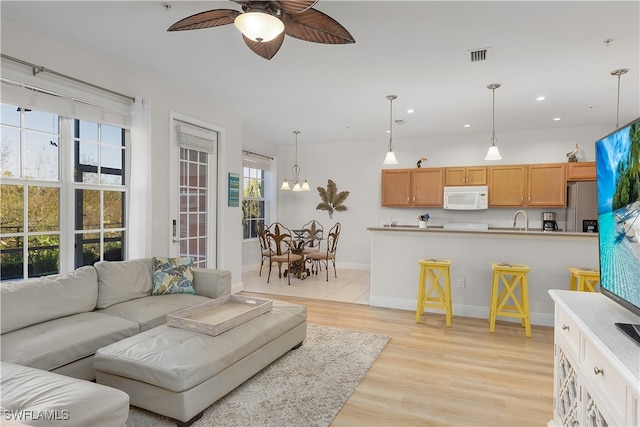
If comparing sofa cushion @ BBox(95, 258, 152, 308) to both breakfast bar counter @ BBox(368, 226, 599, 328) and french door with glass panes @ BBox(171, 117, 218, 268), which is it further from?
breakfast bar counter @ BBox(368, 226, 599, 328)

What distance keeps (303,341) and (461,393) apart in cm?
143

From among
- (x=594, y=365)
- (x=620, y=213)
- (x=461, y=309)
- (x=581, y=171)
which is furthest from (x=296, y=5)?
(x=581, y=171)

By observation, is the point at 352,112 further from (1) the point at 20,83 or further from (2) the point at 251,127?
(1) the point at 20,83

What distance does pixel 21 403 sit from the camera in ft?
4.94

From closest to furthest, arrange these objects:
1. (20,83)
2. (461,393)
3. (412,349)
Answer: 1. (461,393)
2. (20,83)
3. (412,349)

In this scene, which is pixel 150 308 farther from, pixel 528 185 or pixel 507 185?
pixel 528 185

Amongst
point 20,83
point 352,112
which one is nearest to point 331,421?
point 20,83

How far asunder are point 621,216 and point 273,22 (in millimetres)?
1939

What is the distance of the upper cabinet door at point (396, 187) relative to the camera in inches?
281

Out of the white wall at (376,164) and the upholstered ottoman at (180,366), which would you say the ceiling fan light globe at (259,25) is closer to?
the upholstered ottoman at (180,366)

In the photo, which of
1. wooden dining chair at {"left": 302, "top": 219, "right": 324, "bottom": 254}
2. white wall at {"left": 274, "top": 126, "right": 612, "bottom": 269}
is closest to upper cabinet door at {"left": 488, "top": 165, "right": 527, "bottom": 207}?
white wall at {"left": 274, "top": 126, "right": 612, "bottom": 269}

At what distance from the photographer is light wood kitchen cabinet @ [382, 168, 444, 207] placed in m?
6.89

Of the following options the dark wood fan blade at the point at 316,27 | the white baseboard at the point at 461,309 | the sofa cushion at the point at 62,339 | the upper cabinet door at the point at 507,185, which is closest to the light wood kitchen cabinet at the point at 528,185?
the upper cabinet door at the point at 507,185

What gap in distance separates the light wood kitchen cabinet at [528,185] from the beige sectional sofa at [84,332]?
16.3 ft
